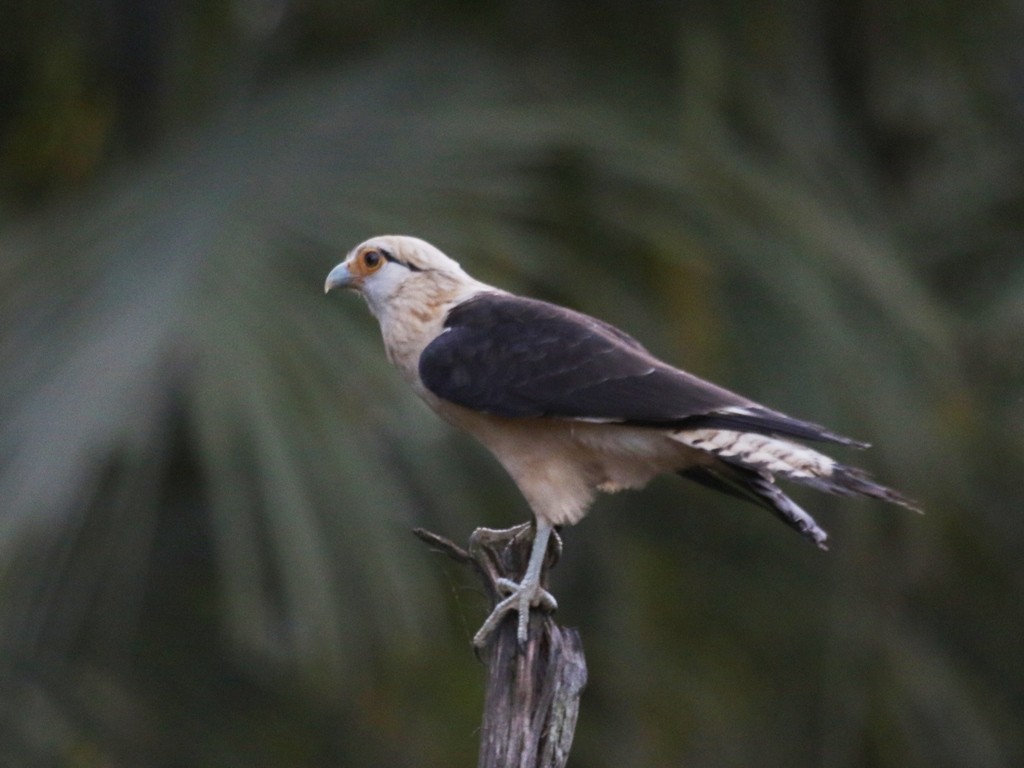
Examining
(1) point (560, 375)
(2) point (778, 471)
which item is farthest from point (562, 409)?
(2) point (778, 471)

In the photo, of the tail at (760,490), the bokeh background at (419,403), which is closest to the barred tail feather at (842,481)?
the tail at (760,490)

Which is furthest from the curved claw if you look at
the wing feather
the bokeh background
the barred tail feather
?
the barred tail feather

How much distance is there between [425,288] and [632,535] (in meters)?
3.22

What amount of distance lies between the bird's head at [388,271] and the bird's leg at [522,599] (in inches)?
45.8

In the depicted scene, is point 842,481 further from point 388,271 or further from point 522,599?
point 388,271

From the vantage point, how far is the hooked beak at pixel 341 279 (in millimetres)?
5348

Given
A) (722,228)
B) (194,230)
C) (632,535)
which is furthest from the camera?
(632,535)

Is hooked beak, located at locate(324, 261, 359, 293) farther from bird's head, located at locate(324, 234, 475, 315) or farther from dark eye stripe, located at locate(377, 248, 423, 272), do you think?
dark eye stripe, located at locate(377, 248, 423, 272)

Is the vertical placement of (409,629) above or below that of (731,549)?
above

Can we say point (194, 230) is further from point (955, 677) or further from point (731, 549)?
point (955, 677)

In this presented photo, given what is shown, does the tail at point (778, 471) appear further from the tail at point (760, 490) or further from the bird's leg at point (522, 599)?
the bird's leg at point (522, 599)

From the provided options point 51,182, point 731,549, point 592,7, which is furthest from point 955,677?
point 51,182

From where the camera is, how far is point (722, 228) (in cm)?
687

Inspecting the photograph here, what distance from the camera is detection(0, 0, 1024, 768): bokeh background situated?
536cm
